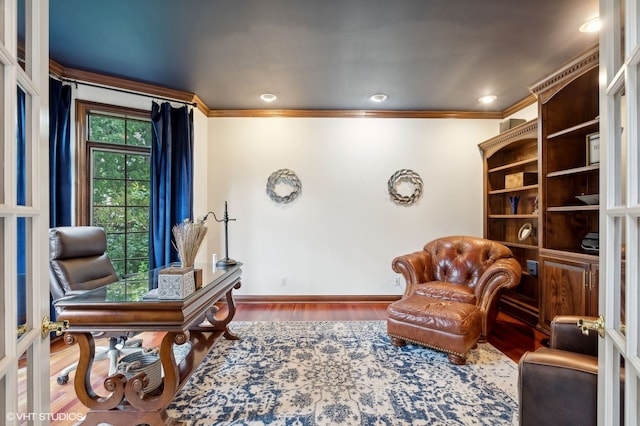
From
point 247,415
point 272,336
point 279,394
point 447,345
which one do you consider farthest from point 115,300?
point 447,345

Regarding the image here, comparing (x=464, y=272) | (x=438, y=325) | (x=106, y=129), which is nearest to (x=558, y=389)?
(x=438, y=325)

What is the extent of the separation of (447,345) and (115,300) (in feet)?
7.78

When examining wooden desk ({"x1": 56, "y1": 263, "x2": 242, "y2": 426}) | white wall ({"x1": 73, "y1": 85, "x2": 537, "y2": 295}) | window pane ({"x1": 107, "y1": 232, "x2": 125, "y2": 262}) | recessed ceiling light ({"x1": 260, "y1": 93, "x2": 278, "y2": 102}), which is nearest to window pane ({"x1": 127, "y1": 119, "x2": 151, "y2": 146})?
white wall ({"x1": 73, "y1": 85, "x2": 537, "y2": 295})

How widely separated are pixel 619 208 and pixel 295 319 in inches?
118

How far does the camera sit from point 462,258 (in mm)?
3111

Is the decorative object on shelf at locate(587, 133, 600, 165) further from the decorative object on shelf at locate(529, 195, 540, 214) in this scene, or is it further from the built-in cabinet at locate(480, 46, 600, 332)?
the decorative object on shelf at locate(529, 195, 540, 214)

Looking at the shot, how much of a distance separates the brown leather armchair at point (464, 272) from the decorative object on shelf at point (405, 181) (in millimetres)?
739

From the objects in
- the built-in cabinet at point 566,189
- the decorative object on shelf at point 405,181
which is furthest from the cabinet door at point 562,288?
the decorative object on shelf at point 405,181

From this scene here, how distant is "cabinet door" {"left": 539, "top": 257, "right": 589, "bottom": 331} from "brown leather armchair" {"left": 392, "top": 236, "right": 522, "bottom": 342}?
11.3 inches

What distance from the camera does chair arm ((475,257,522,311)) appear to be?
251 cm

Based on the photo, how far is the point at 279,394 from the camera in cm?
188

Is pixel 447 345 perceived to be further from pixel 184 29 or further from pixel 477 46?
pixel 184 29

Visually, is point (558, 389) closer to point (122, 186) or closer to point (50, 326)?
point (50, 326)

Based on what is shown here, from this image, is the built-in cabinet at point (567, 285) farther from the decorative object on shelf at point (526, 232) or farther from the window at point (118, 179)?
the window at point (118, 179)
